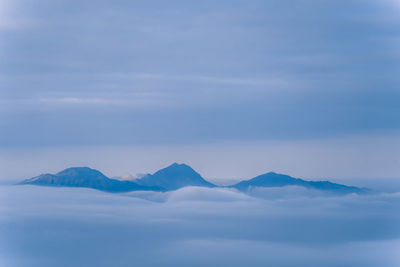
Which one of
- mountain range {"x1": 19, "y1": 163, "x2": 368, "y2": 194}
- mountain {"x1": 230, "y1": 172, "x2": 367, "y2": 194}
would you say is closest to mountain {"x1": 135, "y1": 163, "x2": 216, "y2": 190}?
mountain range {"x1": 19, "y1": 163, "x2": 368, "y2": 194}

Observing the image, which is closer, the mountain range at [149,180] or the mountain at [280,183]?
the mountain range at [149,180]

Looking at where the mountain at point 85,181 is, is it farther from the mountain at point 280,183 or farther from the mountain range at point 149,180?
the mountain at point 280,183

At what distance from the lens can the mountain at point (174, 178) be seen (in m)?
5.66

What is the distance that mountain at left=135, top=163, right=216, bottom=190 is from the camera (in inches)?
223

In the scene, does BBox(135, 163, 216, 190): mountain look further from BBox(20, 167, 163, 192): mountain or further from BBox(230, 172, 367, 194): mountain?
BBox(230, 172, 367, 194): mountain

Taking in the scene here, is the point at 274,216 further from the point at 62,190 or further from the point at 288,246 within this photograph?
the point at 62,190

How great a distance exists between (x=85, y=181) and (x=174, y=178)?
857 mm

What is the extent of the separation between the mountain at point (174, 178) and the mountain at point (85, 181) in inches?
2.3

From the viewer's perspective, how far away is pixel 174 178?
5.65m

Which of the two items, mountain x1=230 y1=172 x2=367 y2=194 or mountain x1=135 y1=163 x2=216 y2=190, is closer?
mountain x1=135 y1=163 x2=216 y2=190

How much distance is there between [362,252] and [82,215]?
269 centimetres

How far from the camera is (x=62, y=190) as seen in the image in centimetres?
567

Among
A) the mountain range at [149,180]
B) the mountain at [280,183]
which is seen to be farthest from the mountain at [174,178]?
the mountain at [280,183]

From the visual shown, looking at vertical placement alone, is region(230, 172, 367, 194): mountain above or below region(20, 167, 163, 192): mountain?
above
